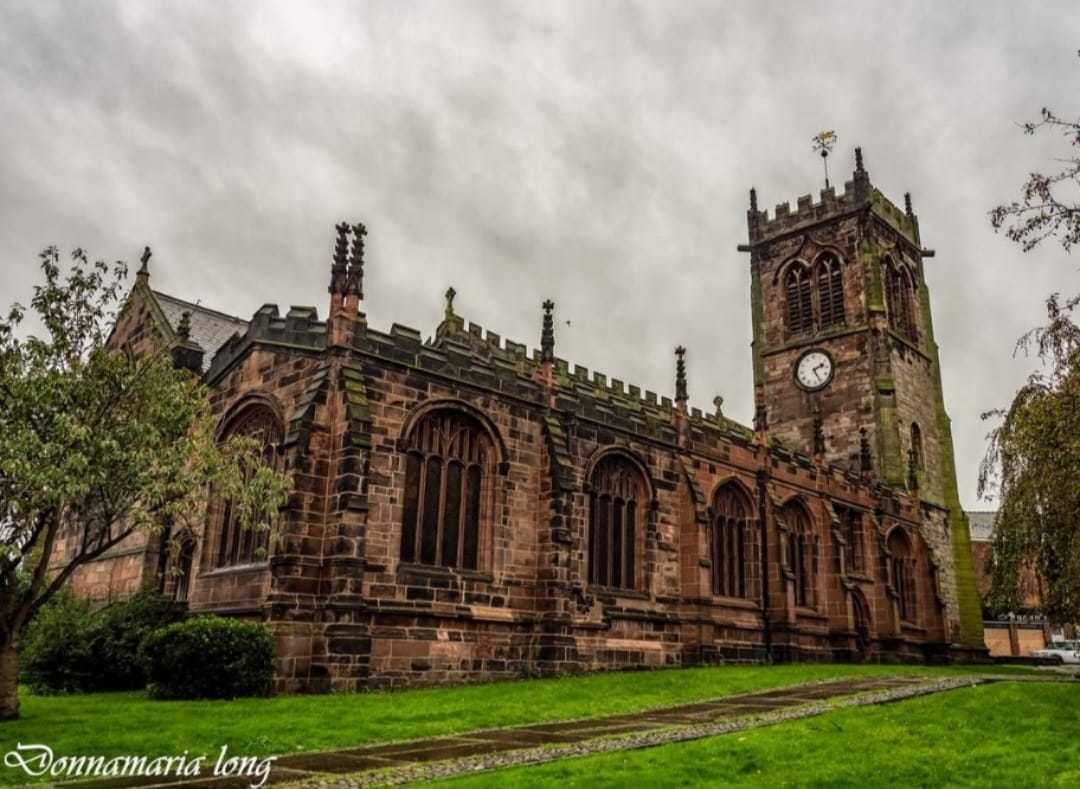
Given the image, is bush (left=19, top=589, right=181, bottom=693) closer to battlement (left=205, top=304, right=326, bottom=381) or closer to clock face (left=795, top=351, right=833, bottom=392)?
battlement (left=205, top=304, right=326, bottom=381)

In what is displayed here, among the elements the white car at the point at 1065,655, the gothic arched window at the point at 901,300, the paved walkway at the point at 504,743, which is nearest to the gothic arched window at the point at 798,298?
the gothic arched window at the point at 901,300

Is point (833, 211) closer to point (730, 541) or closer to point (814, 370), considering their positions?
point (814, 370)

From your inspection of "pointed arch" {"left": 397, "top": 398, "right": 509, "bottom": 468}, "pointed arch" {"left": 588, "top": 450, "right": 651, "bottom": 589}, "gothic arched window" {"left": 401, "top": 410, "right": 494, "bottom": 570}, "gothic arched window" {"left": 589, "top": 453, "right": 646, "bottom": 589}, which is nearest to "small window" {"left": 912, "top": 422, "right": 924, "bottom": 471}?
"pointed arch" {"left": 588, "top": 450, "right": 651, "bottom": 589}

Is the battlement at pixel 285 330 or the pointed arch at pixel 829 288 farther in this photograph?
the pointed arch at pixel 829 288

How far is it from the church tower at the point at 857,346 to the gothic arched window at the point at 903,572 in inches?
106

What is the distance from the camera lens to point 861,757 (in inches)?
374

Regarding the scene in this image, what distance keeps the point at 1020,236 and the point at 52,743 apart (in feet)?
43.8

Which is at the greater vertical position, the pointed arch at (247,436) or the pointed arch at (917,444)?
the pointed arch at (917,444)

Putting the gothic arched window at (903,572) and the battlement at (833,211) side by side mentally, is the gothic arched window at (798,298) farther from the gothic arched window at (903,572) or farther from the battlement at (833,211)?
the gothic arched window at (903,572)

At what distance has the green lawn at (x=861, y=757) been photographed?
832 cm

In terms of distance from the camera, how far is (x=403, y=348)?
1977 cm

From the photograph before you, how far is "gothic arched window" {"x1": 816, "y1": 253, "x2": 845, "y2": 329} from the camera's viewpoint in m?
45.3

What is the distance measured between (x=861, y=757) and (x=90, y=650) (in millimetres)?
15783

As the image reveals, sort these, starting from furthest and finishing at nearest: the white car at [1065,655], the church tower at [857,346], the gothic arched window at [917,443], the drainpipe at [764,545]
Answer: the white car at [1065,655]
the gothic arched window at [917,443]
the church tower at [857,346]
the drainpipe at [764,545]
